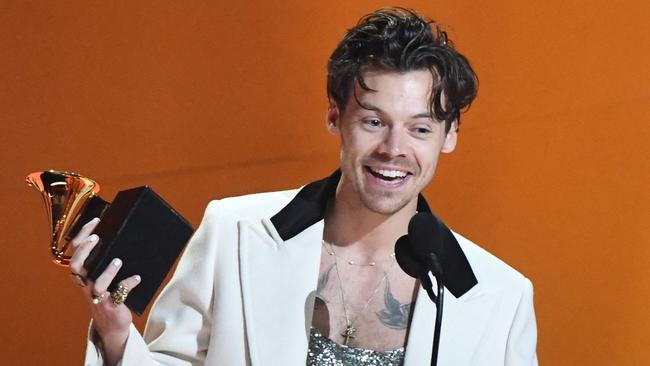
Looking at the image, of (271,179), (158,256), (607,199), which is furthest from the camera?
(271,179)

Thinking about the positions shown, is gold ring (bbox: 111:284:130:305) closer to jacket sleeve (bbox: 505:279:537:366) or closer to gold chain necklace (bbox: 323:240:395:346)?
gold chain necklace (bbox: 323:240:395:346)

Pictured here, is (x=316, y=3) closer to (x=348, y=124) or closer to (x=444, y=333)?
(x=348, y=124)

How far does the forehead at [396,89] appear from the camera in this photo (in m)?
2.39

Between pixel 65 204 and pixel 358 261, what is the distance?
72 centimetres

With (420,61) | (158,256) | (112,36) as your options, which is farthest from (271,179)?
(158,256)

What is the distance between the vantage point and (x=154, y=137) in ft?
10.0

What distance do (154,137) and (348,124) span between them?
77 cm

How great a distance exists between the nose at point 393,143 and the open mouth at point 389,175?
0.12 feet

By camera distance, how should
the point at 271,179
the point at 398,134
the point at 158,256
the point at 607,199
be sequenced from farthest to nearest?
the point at 271,179 → the point at 607,199 → the point at 398,134 → the point at 158,256

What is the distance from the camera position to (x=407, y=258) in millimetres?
2002

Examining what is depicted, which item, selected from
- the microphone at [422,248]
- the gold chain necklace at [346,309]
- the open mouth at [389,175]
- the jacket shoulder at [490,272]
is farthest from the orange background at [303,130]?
the microphone at [422,248]

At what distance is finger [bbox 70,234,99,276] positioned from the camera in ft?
6.57

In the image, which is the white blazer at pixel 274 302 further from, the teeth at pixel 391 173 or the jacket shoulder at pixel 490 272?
the teeth at pixel 391 173

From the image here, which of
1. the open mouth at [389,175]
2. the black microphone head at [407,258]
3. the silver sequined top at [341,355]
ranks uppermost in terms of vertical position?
the open mouth at [389,175]
